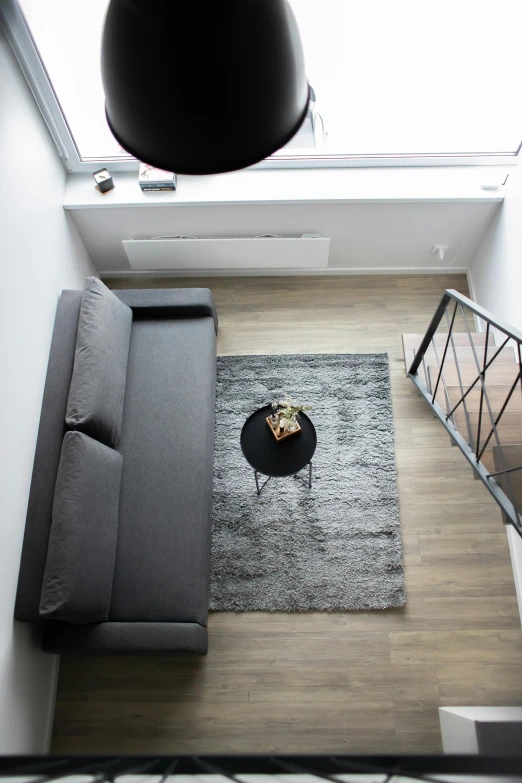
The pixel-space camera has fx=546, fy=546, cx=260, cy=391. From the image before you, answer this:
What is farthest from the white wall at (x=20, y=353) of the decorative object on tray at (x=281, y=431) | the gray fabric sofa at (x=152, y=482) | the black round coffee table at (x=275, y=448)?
the decorative object on tray at (x=281, y=431)

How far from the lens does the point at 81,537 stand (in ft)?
8.11

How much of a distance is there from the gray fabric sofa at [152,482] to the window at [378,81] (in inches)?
43.4

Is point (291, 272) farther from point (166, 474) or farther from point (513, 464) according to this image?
point (513, 464)

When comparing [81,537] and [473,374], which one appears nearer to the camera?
[81,537]

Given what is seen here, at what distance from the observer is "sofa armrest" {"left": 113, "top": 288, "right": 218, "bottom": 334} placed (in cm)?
327

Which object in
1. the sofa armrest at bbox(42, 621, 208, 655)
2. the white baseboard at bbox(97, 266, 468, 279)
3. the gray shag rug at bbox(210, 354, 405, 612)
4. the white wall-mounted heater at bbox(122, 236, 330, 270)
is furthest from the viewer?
the white baseboard at bbox(97, 266, 468, 279)

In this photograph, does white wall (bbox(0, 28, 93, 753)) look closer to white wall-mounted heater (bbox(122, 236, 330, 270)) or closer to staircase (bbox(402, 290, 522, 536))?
white wall-mounted heater (bbox(122, 236, 330, 270))

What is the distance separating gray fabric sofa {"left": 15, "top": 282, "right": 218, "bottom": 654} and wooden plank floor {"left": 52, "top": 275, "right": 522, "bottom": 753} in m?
0.48

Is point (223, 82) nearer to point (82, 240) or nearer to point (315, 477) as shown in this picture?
point (315, 477)

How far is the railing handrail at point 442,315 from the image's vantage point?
2.09 metres

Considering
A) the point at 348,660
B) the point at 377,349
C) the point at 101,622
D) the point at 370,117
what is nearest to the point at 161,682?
the point at 101,622

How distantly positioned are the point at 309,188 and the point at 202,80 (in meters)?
2.69

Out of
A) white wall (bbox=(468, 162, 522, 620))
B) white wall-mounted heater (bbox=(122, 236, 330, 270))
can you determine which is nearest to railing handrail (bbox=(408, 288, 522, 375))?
white wall (bbox=(468, 162, 522, 620))

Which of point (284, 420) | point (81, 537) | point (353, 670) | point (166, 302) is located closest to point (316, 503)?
point (284, 420)
